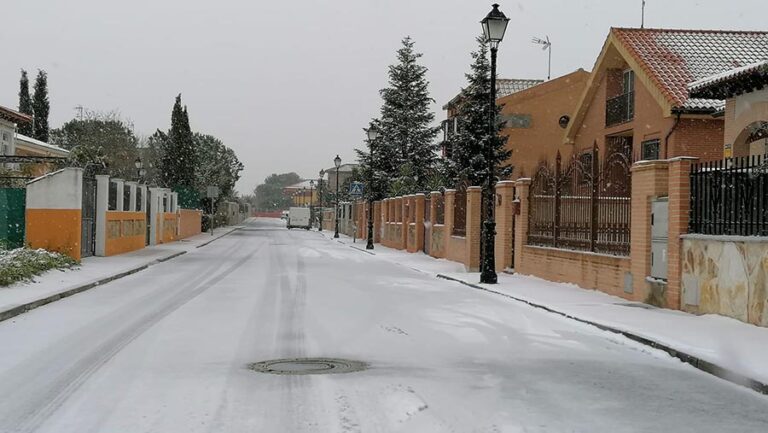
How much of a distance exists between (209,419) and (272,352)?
2.98 m

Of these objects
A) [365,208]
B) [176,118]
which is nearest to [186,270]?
[365,208]

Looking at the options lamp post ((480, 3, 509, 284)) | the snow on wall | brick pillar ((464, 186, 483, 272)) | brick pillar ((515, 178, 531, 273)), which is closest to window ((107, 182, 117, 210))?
the snow on wall

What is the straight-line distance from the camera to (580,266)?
1647cm

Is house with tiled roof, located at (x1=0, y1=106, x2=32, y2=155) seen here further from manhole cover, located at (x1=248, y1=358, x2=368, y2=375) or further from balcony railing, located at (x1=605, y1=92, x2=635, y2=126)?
manhole cover, located at (x1=248, y1=358, x2=368, y2=375)

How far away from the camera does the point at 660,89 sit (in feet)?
85.0

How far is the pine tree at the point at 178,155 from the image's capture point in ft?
194

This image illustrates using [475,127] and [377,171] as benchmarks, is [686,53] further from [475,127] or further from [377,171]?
[377,171]

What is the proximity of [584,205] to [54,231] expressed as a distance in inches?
570

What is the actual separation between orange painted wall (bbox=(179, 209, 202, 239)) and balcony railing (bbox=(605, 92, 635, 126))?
25.5 metres

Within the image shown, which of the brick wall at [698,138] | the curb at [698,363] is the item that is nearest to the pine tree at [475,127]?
the brick wall at [698,138]

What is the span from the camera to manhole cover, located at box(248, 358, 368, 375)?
7621 mm

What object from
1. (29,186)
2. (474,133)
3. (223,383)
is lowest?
(223,383)

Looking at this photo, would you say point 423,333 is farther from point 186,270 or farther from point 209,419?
point 186,270

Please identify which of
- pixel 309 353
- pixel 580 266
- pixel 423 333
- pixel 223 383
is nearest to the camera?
pixel 223 383
